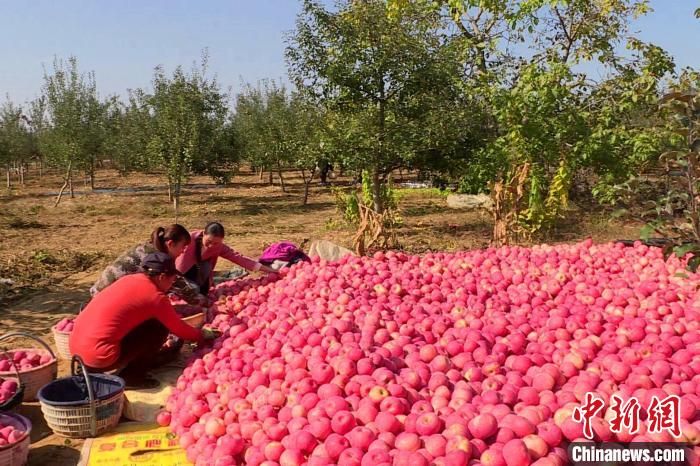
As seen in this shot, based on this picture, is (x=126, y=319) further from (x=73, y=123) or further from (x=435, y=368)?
(x=73, y=123)

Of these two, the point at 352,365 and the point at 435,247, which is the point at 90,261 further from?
the point at 352,365

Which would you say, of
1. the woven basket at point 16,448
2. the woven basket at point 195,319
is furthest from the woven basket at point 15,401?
the woven basket at point 195,319

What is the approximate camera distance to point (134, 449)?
3.75 meters

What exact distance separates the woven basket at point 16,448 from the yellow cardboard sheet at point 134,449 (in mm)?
331

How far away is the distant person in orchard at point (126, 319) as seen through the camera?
446 centimetres

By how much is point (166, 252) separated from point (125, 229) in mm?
9969

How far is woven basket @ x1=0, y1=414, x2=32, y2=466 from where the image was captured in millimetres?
3348

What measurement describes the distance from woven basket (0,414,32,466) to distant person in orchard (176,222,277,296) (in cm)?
270

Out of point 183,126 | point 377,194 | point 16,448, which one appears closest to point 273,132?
point 183,126

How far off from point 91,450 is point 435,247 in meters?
8.46

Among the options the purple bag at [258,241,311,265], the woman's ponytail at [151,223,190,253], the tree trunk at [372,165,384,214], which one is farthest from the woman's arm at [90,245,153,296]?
the tree trunk at [372,165,384,214]

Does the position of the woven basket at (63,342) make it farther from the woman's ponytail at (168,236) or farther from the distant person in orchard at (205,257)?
the distant person in orchard at (205,257)

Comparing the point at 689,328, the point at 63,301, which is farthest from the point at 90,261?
the point at 689,328
